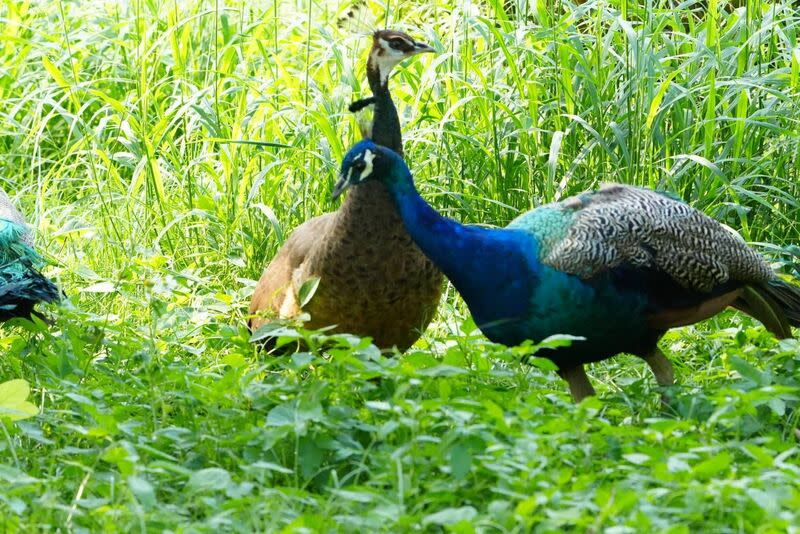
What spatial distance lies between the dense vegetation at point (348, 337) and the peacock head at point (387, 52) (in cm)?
62

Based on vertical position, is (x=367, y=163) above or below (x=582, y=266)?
above

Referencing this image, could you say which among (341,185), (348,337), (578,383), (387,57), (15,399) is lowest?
(578,383)

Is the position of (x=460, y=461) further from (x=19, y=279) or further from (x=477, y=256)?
(x=19, y=279)

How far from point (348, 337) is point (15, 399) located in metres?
0.86

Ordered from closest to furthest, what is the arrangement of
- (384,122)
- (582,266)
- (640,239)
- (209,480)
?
(209,480), (582,266), (640,239), (384,122)

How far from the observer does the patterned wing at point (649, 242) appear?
391 cm

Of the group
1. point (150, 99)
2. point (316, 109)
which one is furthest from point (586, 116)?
point (150, 99)

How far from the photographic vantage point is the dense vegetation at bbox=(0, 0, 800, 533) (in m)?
2.97

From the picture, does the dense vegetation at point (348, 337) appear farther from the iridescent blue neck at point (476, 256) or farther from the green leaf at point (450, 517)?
the iridescent blue neck at point (476, 256)

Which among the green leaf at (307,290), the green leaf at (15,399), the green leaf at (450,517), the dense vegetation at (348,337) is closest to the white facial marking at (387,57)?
the dense vegetation at (348,337)

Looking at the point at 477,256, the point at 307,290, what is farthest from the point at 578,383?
the point at 307,290

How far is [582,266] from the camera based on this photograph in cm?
388

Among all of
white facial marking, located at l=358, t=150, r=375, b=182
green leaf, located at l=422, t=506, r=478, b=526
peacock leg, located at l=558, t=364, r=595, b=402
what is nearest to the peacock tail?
peacock leg, located at l=558, t=364, r=595, b=402

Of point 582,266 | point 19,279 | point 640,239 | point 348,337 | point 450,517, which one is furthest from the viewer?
point 19,279
